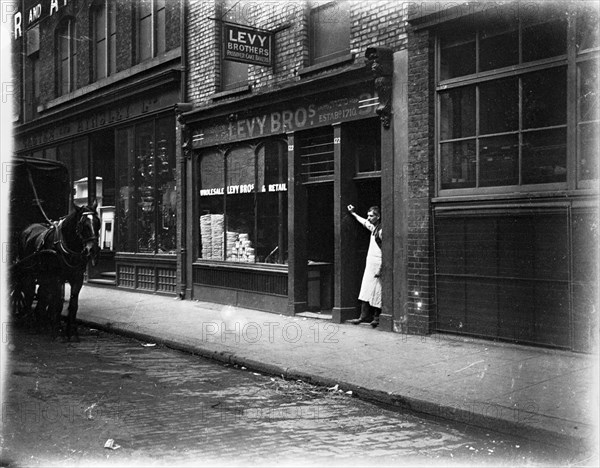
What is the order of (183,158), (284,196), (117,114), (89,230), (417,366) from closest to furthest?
(417,366), (89,230), (284,196), (183,158), (117,114)

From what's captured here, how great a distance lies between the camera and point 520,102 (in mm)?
8547

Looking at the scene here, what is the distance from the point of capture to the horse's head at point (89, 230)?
399 inches

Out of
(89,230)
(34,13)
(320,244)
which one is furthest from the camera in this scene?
(34,13)

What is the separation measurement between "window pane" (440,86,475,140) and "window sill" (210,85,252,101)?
15.9 feet

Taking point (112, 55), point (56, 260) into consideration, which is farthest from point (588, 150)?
point (112, 55)

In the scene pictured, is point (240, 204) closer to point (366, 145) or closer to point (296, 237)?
point (296, 237)

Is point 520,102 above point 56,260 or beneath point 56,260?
above

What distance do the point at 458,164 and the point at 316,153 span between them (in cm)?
327

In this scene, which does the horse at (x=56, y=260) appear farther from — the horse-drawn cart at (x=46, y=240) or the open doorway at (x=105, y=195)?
the open doorway at (x=105, y=195)

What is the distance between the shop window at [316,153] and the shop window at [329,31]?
130 centimetres

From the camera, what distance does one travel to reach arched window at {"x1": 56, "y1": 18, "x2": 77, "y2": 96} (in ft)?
67.3

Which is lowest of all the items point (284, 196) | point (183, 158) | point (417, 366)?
point (417, 366)

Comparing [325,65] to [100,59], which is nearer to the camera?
[325,65]

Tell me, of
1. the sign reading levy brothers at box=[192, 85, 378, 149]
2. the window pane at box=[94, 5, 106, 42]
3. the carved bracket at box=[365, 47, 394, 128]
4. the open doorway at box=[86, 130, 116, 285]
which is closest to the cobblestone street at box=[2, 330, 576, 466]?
the carved bracket at box=[365, 47, 394, 128]
